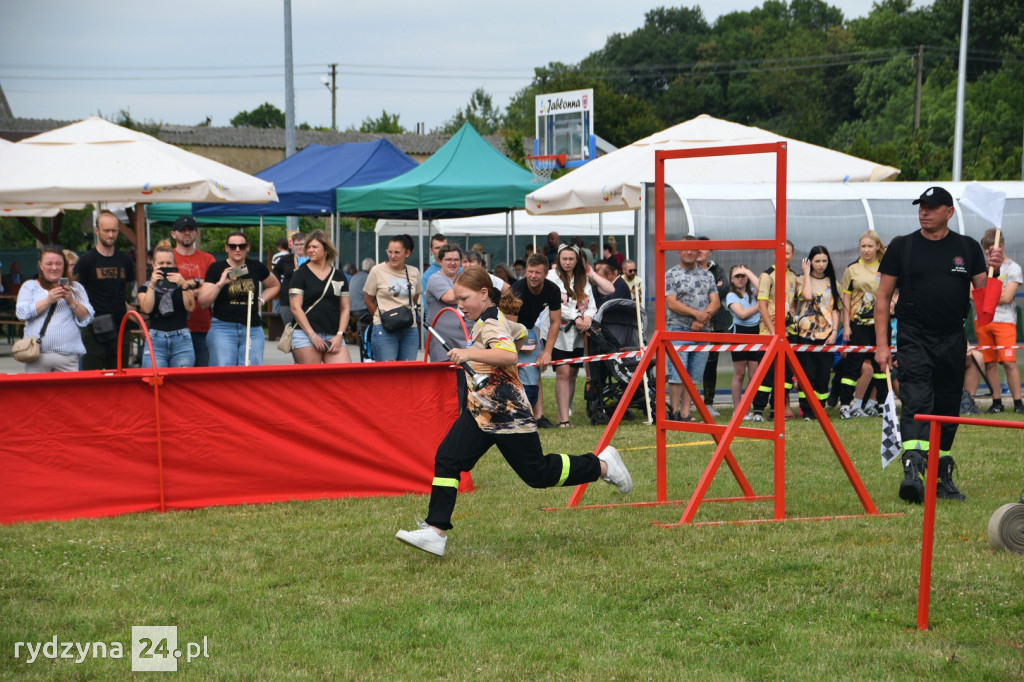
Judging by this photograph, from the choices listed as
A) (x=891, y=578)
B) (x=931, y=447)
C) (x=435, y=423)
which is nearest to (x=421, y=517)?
(x=435, y=423)

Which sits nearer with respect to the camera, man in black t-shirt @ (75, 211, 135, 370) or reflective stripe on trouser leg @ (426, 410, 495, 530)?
reflective stripe on trouser leg @ (426, 410, 495, 530)

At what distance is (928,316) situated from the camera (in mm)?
7695

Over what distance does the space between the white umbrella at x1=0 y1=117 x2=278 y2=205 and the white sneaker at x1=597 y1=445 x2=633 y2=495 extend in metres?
7.43

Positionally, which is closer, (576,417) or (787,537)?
(787,537)

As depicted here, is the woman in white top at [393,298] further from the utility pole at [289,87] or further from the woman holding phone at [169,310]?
the utility pole at [289,87]

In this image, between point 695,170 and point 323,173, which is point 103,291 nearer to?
point 695,170

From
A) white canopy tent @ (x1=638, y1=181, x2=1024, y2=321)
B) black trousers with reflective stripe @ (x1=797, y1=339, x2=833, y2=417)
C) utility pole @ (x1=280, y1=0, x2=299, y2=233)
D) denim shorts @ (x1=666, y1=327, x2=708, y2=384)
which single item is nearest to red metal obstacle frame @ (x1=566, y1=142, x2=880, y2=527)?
denim shorts @ (x1=666, y1=327, x2=708, y2=384)

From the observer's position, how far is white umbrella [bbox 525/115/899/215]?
48.3 feet

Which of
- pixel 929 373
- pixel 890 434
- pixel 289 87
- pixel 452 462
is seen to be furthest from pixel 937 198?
pixel 289 87

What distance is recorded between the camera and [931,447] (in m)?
4.89

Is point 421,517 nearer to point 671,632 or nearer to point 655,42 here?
point 671,632

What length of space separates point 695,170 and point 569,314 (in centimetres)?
371

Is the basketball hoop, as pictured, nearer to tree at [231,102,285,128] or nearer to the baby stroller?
the baby stroller

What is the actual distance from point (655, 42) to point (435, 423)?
89.6 meters
